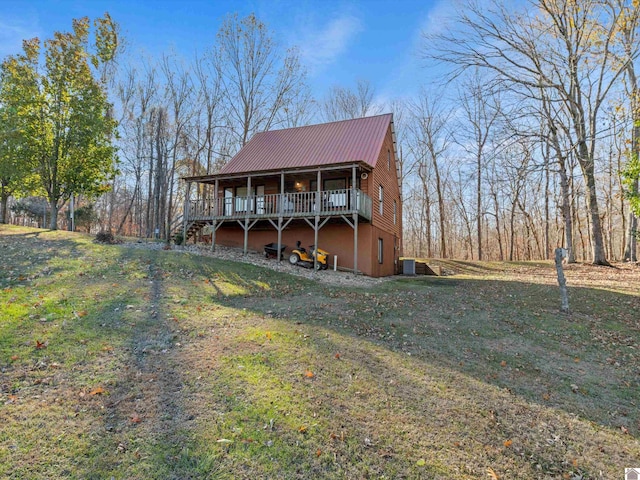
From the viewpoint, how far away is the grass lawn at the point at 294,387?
127 inches

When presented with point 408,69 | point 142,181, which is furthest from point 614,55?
point 142,181

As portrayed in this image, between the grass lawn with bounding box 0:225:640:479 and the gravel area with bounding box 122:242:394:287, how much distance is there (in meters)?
4.39

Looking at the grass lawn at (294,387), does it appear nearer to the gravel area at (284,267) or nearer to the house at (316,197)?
the gravel area at (284,267)

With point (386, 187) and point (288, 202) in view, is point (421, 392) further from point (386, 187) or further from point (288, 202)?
point (386, 187)

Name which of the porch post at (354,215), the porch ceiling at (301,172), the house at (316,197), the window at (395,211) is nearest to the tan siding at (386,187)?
the house at (316,197)

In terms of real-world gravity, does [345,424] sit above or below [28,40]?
Answer: below

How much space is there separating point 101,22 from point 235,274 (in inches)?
768

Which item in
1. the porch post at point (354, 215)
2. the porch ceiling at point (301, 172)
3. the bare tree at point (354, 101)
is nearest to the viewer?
the porch post at point (354, 215)

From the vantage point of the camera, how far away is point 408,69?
13938 mm

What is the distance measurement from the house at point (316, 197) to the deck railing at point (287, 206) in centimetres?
4

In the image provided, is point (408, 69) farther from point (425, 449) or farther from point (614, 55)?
point (425, 449)

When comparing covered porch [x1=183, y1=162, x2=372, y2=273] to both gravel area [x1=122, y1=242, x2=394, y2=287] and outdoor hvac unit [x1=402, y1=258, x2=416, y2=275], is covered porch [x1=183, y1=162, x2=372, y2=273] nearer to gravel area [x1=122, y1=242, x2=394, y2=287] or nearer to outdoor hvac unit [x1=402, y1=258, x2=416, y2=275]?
gravel area [x1=122, y1=242, x2=394, y2=287]

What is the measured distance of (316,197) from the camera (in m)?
15.8

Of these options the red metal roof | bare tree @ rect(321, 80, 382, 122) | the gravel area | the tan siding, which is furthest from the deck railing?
bare tree @ rect(321, 80, 382, 122)
